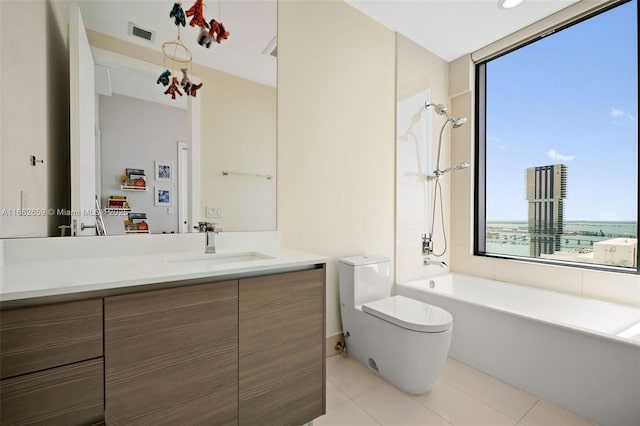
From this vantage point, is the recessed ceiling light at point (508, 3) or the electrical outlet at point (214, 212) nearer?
the electrical outlet at point (214, 212)

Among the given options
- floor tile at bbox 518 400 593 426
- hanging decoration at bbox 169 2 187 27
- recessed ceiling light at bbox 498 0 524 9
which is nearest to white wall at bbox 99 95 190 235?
hanging decoration at bbox 169 2 187 27

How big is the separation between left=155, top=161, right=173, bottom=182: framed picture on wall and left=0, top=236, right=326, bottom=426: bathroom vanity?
379 millimetres

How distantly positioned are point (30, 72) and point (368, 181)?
1.90 meters

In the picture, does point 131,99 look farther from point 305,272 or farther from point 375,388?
point 375,388

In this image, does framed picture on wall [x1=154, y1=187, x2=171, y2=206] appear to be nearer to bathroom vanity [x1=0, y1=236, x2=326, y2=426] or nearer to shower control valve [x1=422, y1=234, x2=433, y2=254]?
bathroom vanity [x1=0, y1=236, x2=326, y2=426]

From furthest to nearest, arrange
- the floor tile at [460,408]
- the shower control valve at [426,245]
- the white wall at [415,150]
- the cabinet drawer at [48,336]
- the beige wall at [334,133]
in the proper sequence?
the shower control valve at [426,245], the white wall at [415,150], the beige wall at [334,133], the floor tile at [460,408], the cabinet drawer at [48,336]

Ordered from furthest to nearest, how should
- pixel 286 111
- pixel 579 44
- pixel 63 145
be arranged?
1. pixel 579 44
2. pixel 286 111
3. pixel 63 145

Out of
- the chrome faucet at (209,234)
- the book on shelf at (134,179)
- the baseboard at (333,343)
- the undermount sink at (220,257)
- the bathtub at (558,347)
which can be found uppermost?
the book on shelf at (134,179)

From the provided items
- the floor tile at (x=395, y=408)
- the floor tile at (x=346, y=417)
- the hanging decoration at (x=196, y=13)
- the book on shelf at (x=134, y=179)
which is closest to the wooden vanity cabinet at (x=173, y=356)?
the floor tile at (x=346, y=417)

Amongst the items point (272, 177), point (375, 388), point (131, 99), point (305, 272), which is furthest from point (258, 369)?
point (131, 99)

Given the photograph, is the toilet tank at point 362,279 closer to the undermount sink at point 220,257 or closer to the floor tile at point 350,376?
the floor tile at point 350,376

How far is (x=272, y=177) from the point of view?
1.75 metres

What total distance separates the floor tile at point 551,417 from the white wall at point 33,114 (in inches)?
92.3

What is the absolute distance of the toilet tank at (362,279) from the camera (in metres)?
1.92
